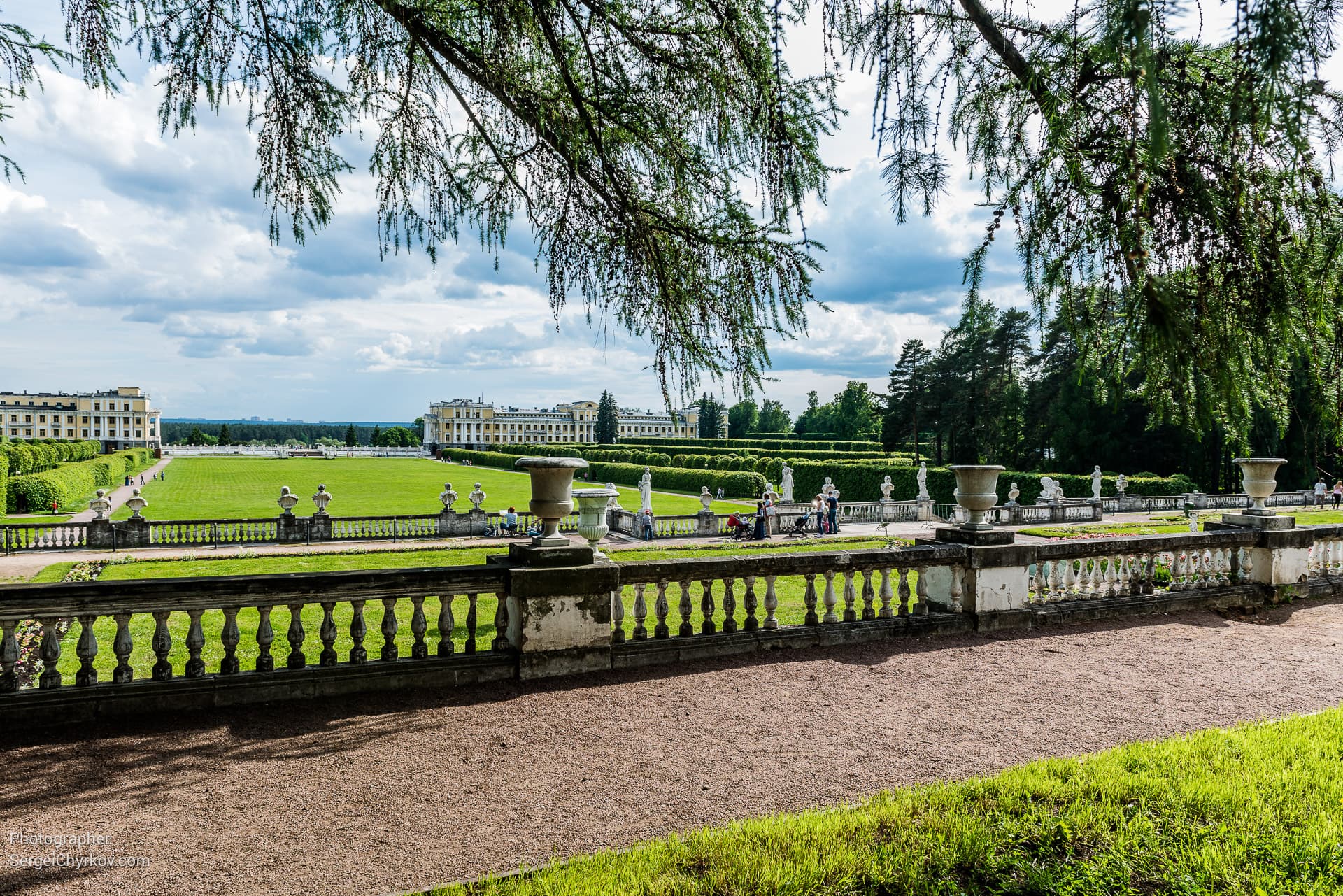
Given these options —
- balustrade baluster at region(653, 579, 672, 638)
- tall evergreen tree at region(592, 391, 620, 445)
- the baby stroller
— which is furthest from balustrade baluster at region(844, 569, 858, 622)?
tall evergreen tree at region(592, 391, 620, 445)

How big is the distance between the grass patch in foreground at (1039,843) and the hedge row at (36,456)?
32.1 m

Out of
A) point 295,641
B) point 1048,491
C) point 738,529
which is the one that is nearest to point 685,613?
point 295,641

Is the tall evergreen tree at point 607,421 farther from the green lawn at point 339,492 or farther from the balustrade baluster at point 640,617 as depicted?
the balustrade baluster at point 640,617

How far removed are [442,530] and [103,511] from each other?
32.4 feet

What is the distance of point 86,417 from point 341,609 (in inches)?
5706

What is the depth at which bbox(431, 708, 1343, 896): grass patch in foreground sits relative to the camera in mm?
2867

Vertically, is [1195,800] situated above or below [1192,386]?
below

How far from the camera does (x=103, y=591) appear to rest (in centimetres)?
489

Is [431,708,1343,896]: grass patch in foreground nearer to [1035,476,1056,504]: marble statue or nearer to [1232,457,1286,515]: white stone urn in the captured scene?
[1232,457,1286,515]: white stone urn

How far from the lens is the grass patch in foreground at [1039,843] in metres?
2.87

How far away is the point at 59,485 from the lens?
103 feet

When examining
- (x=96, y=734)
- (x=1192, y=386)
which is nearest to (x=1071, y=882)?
(x=1192, y=386)

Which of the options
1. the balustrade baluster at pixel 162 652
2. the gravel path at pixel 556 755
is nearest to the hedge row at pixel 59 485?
the balustrade baluster at pixel 162 652

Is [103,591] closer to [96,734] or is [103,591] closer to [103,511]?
[96,734]
